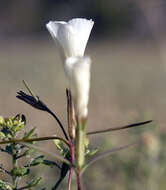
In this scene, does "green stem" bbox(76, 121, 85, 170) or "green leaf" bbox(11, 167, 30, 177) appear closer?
"green stem" bbox(76, 121, 85, 170)

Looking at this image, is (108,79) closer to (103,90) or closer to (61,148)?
(103,90)

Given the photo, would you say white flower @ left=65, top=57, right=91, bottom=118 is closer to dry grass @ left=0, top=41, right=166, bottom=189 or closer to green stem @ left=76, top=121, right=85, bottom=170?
green stem @ left=76, top=121, right=85, bottom=170

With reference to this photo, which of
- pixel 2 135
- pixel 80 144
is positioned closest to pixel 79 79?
pixel 80 144

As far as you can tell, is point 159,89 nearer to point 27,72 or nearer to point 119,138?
point 27,72

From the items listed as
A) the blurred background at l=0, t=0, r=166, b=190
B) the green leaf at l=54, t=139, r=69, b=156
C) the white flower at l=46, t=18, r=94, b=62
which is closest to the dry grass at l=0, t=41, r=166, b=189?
the blurred background at l=0, t=0, r=166, b=190

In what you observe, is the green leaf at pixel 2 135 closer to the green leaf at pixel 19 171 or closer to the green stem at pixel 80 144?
the green leaf at pixel 19 171

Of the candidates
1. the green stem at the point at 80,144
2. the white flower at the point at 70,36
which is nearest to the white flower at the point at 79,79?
the green stem at the point at 80,144
